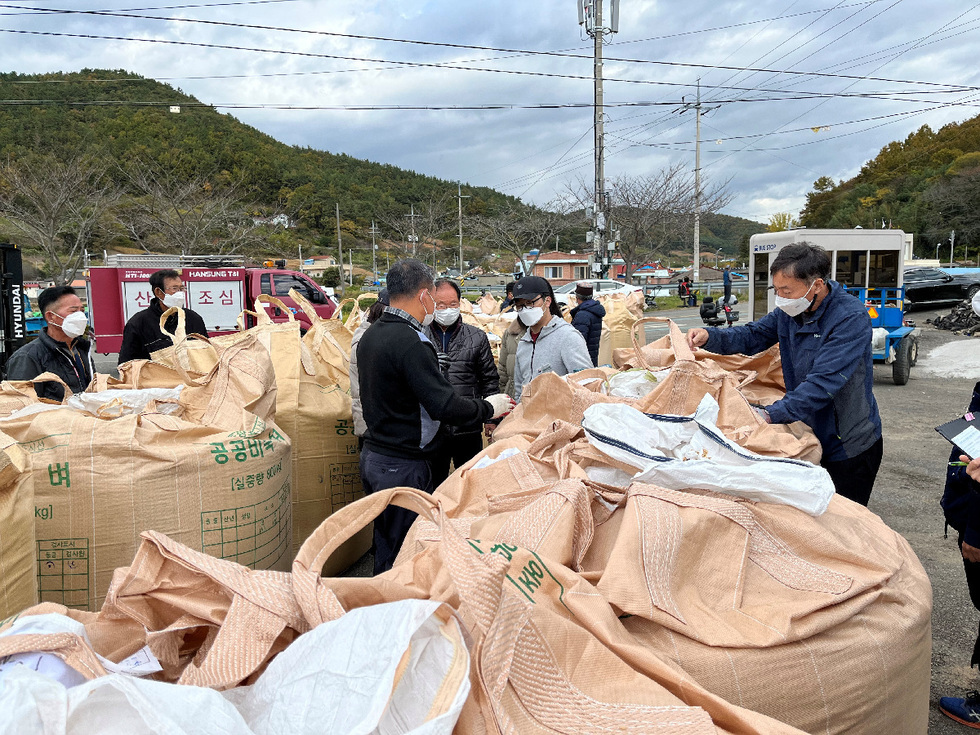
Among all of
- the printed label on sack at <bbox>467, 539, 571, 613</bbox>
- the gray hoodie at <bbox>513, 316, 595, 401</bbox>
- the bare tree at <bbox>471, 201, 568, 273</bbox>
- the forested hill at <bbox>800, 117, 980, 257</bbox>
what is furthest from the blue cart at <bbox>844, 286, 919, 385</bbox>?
the forested hill at <bbox>800, 117, 980, 257</bbox>

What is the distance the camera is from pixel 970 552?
2.20 metres

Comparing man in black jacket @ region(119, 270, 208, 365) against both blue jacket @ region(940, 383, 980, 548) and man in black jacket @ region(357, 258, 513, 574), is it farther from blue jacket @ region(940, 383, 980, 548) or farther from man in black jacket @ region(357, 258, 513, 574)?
blue jacket @ region(940, 383, 980, 548)

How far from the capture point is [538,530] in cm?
148

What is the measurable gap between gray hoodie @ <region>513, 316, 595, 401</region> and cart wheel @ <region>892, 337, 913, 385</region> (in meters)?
7.00

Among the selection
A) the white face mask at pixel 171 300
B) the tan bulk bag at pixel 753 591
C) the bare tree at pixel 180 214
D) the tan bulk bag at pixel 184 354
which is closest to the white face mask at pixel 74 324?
the tan bulk bag at pixel 184 354

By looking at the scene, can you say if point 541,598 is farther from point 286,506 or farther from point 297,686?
point 286,506

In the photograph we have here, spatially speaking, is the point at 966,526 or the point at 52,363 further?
the point at 52,363

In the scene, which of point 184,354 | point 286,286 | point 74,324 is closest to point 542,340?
point 184,354

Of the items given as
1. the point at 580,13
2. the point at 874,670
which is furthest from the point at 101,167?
the point at 874,670

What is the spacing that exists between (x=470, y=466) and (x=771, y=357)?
73.4 inches

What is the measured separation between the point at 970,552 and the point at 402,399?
2.09m

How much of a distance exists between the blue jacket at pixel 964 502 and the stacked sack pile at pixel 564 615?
0.56 m

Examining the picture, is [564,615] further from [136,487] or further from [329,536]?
[136,487]

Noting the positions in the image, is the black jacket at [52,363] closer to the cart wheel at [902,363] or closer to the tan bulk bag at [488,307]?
the tan bulk bag at [488,307]
